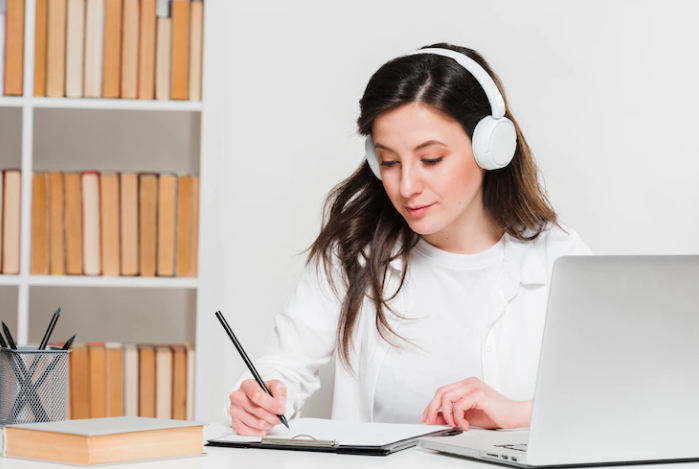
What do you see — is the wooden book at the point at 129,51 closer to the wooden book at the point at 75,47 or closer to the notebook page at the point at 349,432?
the wooden book at the point at 75,47

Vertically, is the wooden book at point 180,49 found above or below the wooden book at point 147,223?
above

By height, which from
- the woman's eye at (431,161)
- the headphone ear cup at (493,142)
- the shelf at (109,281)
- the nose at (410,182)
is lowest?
the shelf at (109,281)

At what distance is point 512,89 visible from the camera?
228cm

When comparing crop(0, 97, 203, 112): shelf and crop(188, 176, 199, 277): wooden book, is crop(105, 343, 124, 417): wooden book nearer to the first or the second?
crop(188, 176, 199, 277): wooden book

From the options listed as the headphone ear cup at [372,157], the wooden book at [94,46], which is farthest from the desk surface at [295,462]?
the wooden book at [94,46]

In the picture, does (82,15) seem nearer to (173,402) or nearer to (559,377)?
(173,402)

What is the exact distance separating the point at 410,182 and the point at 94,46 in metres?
1.05

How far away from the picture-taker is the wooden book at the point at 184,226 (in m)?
2.11

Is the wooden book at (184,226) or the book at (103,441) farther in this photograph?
Answer: the wooden book at (184,226)

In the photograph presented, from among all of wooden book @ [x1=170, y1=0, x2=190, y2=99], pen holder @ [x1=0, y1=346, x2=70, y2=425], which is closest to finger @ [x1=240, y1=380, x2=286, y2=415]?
pen holder @ [x1=0, y1=346, x2=70, y2=425]

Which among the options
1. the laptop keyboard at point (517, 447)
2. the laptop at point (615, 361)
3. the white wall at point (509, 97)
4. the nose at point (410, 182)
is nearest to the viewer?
the laptop at point (615, 361)

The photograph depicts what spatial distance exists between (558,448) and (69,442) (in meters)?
0.53

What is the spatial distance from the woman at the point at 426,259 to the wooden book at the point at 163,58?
2.09 ft

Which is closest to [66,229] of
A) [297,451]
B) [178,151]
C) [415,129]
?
Answer: [178,151]
